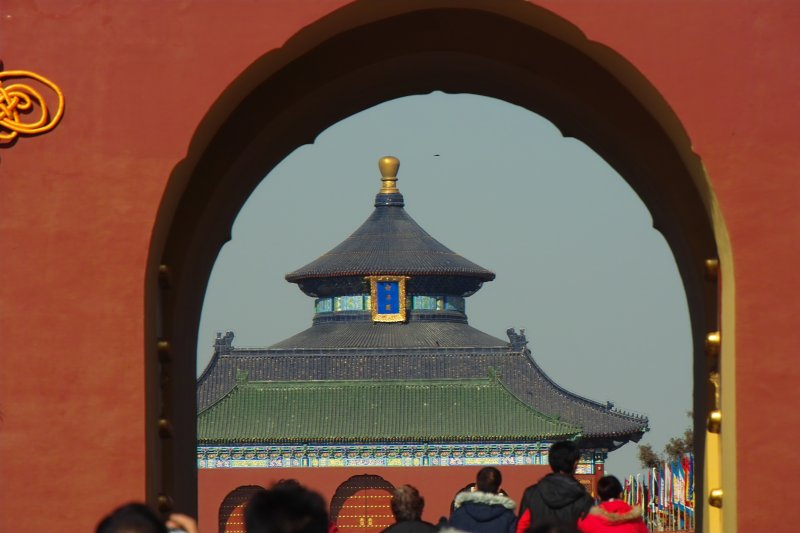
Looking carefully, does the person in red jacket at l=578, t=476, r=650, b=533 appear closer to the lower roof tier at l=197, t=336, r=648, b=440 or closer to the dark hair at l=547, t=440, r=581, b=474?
the dark hair at l=547, t=440, r=581, b=474

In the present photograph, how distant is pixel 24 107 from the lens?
7.95m

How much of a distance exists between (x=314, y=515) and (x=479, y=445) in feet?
124

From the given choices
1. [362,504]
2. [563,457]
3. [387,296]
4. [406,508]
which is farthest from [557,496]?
[387,296]

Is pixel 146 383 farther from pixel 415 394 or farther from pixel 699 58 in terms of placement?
pixel 415 394

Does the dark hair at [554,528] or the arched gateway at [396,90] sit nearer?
the dark hair at [554,528]

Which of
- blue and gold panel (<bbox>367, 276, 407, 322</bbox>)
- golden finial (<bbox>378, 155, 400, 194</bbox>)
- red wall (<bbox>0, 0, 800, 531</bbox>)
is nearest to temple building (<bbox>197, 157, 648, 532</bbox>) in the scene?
blue and gold panel (<bbox>367, 276, 407, 322</bbox>)

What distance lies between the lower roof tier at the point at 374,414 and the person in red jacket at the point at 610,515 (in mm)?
33787

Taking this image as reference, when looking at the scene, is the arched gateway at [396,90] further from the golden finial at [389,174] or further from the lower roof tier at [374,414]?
the golden finial at [389,174]

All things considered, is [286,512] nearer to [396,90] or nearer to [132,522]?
[132,522]

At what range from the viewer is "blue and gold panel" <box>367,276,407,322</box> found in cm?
5122

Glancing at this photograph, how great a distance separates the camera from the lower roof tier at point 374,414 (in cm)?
4231

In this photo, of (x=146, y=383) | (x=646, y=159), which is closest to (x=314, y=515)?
(x=146, y=383)

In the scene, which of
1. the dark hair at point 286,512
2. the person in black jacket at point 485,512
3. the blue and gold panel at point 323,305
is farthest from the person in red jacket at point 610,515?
the blue and gold panel at point 323,305

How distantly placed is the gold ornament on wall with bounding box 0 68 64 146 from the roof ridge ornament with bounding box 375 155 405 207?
46.8 m
